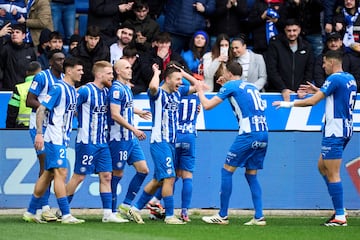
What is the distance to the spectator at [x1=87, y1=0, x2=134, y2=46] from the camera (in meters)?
18.5

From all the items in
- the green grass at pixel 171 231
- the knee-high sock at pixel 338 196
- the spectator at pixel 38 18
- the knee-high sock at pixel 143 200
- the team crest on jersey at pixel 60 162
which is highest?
the spectator at pixel 38 18

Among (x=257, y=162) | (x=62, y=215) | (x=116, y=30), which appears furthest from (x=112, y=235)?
(x=116, y=30)

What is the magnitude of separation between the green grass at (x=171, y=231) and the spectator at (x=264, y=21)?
5287mm

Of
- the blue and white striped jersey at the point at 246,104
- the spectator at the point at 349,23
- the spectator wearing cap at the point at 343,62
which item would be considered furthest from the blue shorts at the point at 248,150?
the spectator at the point at 349,23

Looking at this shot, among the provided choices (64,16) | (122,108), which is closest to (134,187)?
(122,108)

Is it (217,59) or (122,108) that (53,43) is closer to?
(217,59)

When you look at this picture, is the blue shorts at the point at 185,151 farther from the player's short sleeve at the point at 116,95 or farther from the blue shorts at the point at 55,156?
the blue shorts at the point at 55,156

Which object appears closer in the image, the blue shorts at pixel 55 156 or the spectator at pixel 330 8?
the blue shorts at pixel 55 156

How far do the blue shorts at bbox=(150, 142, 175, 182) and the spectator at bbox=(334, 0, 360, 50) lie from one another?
5.77 metres

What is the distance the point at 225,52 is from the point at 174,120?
3.73m

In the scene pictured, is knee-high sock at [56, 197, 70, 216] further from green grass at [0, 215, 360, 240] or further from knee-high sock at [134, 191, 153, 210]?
knee-high sock at [134, 191, 153, 210]

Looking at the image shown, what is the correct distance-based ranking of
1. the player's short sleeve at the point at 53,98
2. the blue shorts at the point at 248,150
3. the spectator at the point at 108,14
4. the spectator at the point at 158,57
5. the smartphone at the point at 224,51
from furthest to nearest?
the spectator at the point at 108,14 < the smartphone at the point at 224,51 < the spectator at the point at 158,57 < the blue shorts at the point at 248,150 < the player's short sleeve at the point at 53,98

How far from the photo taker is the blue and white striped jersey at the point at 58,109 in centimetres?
1312

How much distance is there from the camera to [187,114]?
46.6 feet
